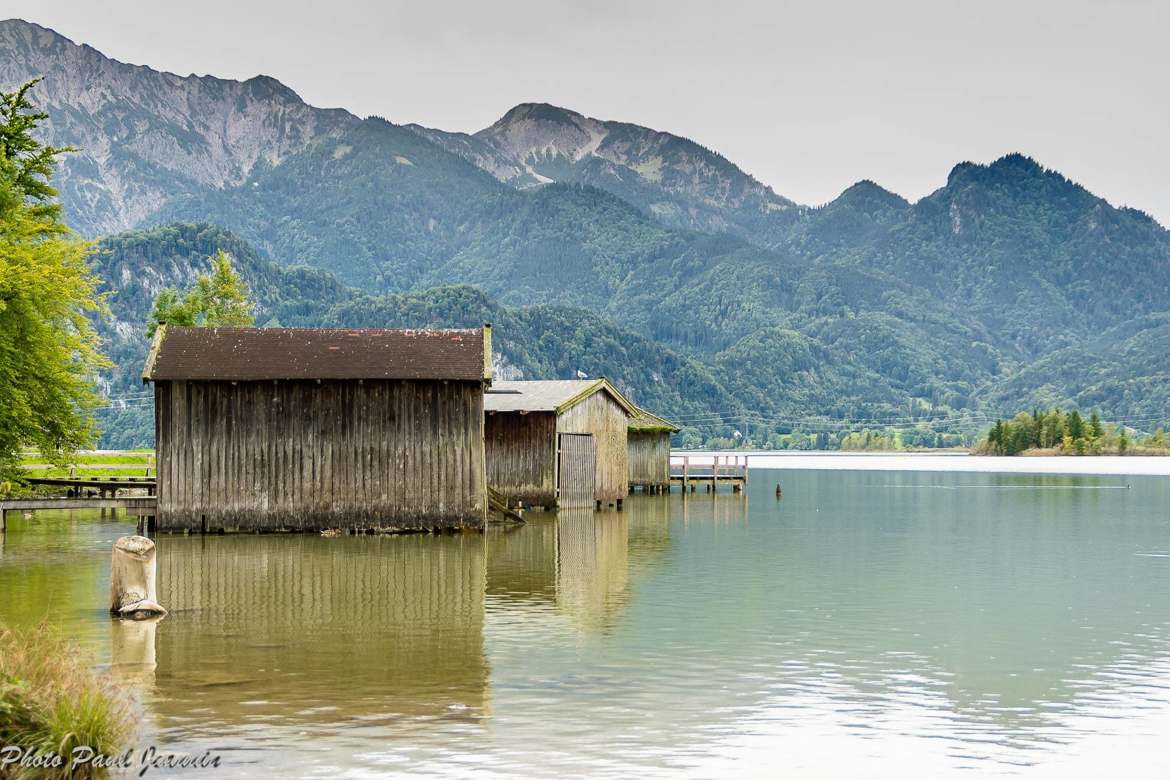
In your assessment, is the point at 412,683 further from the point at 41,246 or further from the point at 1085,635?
the point at 41,246

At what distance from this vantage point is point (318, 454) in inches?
1650

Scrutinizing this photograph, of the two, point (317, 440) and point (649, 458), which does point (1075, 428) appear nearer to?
point (649, 458)

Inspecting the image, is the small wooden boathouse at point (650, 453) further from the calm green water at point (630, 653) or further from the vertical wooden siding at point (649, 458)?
the calm green water at point (630, 653)

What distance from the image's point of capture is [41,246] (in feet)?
141

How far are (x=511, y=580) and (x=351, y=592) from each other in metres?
4.01

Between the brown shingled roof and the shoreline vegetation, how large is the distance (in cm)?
2745

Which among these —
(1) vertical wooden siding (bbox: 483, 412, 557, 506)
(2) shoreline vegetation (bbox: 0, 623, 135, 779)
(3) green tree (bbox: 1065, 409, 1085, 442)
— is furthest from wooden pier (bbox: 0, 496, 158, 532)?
(3) green tree (bbox: 1065, 409, 1085, 442)

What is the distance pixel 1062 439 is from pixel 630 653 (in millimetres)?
157356

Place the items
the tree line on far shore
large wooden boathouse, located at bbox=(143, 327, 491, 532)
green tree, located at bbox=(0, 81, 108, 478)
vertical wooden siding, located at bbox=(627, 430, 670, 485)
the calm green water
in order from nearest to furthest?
1. the calm green water
2. green tree, located at bbox=(0, 81, 108, 478)
3. large wooden boathouse, located at bbox=(143, 327, 491, 532)
4. vertical wooden siding, located at bbox=(627, 430, 670, 485)
5. the tree line on far shore

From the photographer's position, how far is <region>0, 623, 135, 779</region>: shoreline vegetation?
12.8m

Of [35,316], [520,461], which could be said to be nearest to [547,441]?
[520,461]

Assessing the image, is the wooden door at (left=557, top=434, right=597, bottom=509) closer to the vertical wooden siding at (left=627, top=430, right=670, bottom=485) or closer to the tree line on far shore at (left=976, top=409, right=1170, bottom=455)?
the vertical wooden siding at (left=627, top=430, right=670, bottom=485)

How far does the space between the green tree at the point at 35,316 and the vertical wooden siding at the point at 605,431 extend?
19.3 meters

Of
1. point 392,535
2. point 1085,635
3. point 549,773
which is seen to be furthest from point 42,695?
point 392,535
